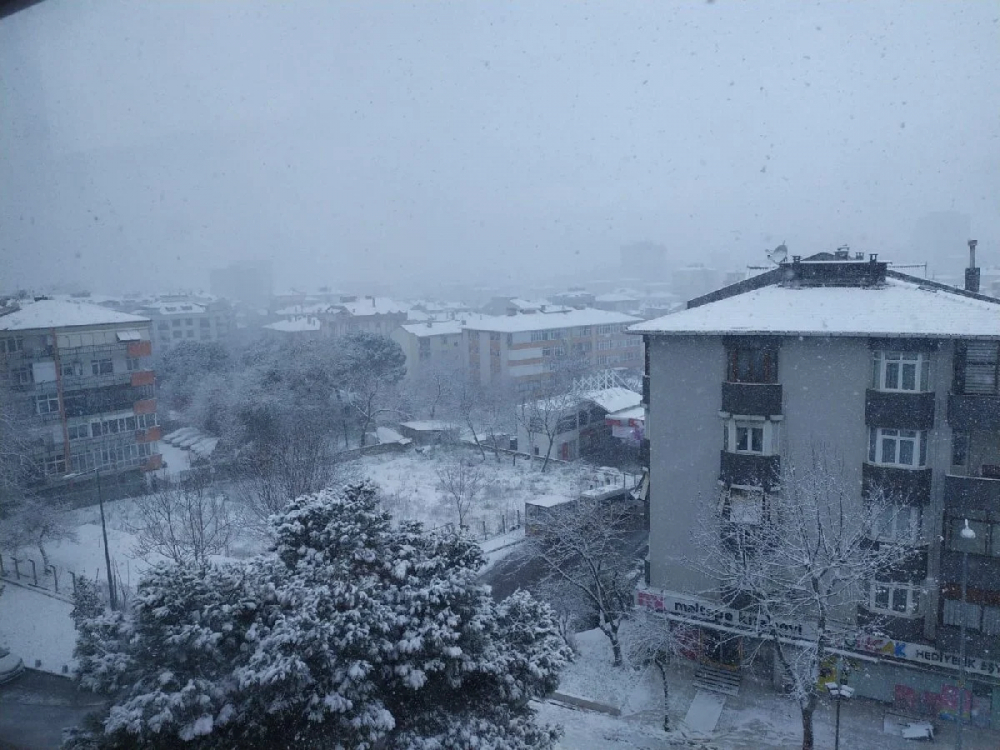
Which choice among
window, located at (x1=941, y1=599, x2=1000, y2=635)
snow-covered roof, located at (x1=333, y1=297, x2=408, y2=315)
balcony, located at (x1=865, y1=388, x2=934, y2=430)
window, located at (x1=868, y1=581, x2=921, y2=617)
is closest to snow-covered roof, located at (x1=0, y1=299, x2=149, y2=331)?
balcony, located at (x1=865, y1=388, x2=934, y2=430)

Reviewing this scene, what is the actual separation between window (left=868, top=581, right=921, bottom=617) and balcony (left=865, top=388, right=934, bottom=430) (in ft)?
3.67

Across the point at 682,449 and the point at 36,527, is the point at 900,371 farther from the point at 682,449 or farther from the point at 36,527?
the point at 36,527

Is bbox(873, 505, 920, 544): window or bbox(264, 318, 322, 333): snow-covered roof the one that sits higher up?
bbox(264, 318, 322, 333): snow-covered roof

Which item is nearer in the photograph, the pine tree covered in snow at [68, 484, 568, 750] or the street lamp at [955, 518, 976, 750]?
the pine tree covered in snow at [68, 484, 568, 750]

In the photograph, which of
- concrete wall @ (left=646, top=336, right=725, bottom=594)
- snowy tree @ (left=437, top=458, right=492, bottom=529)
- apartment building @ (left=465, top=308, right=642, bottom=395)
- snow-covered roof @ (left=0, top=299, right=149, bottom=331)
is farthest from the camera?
apartment building @ (left=465, top=308, right=642, bottom=395)

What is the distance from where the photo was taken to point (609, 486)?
9.62 metres

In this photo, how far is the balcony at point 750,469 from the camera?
510cm

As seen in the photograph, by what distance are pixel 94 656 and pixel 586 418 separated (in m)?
10.5

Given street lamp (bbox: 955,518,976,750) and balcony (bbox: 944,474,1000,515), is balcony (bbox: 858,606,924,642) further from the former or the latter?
balcony (bbox: 944,474,1000,515)

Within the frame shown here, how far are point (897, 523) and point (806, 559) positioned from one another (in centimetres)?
105

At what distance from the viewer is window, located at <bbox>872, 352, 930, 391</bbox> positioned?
459cm

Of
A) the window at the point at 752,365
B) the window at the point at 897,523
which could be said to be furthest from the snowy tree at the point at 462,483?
the window at the point at 897,523

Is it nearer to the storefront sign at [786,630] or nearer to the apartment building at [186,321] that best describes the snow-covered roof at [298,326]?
the apartment building at [186,321]

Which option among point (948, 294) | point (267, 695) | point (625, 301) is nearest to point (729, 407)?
point (948, 294)
